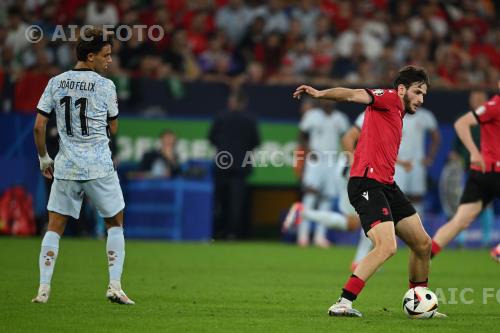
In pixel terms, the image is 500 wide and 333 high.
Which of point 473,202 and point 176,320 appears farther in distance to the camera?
point 473,202

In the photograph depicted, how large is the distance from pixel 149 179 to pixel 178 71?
2274 mm

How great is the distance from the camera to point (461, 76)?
2325cm

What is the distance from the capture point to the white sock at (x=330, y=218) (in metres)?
17.1

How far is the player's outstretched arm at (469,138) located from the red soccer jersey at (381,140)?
384 cm

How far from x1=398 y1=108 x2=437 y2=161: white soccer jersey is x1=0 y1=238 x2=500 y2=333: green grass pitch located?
169cm

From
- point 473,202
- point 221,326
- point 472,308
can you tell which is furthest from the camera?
point 473,202

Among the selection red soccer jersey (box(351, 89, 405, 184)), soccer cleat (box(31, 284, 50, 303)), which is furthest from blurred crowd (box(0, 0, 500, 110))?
red soccer jersey (box(351, 89, 405, 184))

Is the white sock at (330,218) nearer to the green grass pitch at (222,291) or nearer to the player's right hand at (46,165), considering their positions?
the green grass pitch at (222,291)

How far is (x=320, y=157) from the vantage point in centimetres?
2041

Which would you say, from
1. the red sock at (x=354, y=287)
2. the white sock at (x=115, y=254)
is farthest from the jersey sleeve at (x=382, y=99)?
the white sock at (x=115, y=254)

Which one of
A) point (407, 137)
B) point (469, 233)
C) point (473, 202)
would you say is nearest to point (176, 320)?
point (473, 202)

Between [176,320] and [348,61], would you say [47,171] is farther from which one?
[348,61]

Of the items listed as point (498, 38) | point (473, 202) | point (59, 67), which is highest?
point (498, 38)

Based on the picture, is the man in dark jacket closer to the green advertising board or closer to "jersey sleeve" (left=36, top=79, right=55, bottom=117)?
the green advertising board
